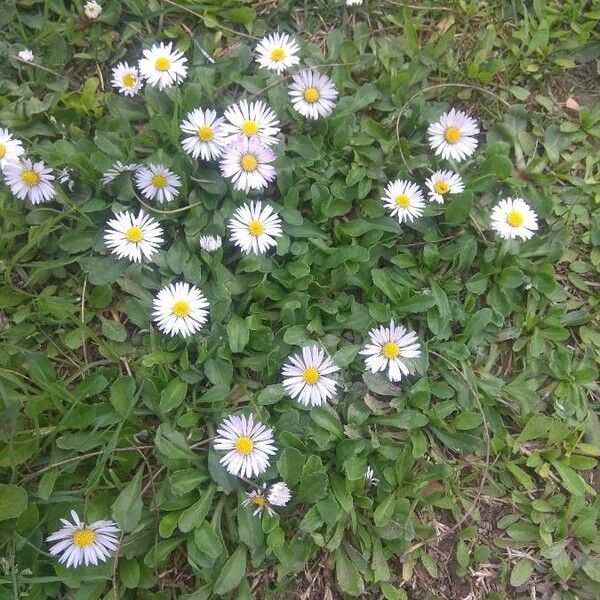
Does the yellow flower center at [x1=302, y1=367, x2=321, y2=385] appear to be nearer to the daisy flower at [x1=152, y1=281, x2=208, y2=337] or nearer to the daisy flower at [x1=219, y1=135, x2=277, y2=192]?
the daisy flower at [x1=152, y1=281, x2=208, y2=337]

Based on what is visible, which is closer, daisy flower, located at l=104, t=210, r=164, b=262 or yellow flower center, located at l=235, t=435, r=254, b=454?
yellow flower center, located at l=235, t=435, r=254, b=454

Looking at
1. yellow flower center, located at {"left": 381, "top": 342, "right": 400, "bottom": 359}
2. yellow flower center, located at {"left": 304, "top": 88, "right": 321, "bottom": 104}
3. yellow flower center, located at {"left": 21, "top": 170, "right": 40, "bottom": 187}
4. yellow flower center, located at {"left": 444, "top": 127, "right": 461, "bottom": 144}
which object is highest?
yellow flower center, located at {"left": 304, "top": 88, "right": 321, "bottom": 104}

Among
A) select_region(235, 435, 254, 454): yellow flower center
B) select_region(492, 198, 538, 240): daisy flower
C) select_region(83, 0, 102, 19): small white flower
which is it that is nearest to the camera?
select_region(235, 435, 254, 454): yellow flower center

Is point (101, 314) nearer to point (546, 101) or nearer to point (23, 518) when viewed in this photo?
point (23, 518)

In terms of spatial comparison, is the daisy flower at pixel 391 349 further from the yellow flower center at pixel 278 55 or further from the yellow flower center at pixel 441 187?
the yellow flower center at pixel 278 55

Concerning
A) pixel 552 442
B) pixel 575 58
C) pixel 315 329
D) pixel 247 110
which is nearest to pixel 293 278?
pixel 315 329

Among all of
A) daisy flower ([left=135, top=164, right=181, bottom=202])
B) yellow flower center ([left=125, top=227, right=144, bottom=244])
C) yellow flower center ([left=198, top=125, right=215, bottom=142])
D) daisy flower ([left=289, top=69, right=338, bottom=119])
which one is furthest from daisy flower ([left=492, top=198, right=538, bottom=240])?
yellow flower center ([left=125, top=227, right=144, bottom=244])

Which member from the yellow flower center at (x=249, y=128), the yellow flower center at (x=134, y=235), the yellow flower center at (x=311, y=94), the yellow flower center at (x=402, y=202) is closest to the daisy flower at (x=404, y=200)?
the yellow flower center at (x=402, y=202)

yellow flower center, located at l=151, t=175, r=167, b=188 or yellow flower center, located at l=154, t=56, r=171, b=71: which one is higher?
yellow flower center, located at l=154, t=56, r=171, b=71

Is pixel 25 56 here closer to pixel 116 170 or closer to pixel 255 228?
pixel 116 170
